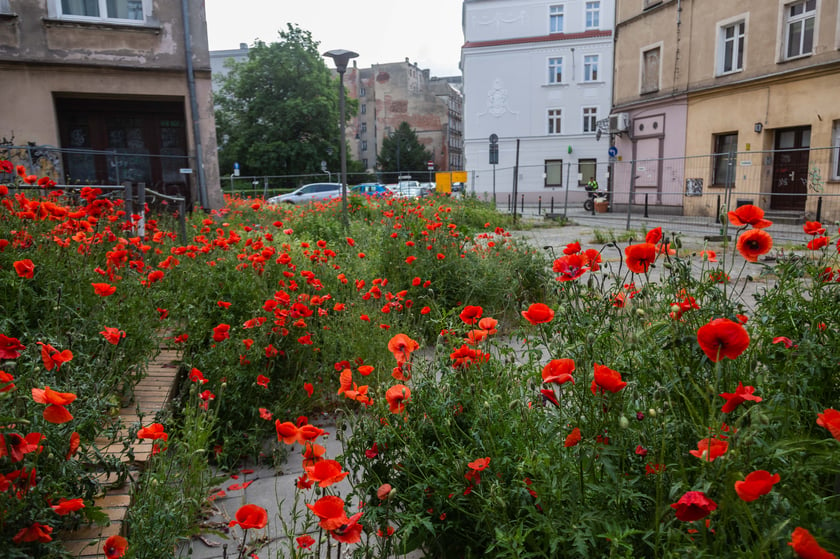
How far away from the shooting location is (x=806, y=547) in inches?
36.3

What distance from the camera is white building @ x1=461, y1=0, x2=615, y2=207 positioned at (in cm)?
3375

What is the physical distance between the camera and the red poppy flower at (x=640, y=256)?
183 centimetres

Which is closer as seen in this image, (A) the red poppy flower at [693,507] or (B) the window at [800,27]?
(A) the red poppy flower at [693,507]

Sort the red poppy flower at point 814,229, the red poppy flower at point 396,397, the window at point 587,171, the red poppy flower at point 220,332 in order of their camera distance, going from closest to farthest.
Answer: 1. the red poppy flower at point 396,397
2. the red poppy flower at point 814,229
3. the red poppy flower at point 220,332
4. the window at point 587,171

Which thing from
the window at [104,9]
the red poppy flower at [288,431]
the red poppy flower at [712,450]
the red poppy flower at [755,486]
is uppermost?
the window at [104,9]

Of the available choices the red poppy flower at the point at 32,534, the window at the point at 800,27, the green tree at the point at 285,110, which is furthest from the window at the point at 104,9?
the green tree at the point at 285,110

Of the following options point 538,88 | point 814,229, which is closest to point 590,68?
point 538,88

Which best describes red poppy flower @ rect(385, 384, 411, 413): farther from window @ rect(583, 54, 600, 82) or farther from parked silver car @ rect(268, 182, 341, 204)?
window @ rect(583, 54, 600, 82)

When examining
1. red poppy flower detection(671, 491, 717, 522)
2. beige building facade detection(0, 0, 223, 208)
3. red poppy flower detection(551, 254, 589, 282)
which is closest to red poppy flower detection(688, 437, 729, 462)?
red poppy flower detection(671, 491, 717, 522)

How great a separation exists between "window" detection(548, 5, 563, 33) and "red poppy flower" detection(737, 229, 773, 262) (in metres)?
36.9

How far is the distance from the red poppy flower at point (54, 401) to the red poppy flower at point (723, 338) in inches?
55.4

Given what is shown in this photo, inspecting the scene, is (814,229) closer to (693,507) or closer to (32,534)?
(693,507)

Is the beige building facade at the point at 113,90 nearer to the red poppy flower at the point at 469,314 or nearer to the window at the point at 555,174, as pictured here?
the red poppy flower at the point at 469,314

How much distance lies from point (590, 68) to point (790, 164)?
2007 cm
